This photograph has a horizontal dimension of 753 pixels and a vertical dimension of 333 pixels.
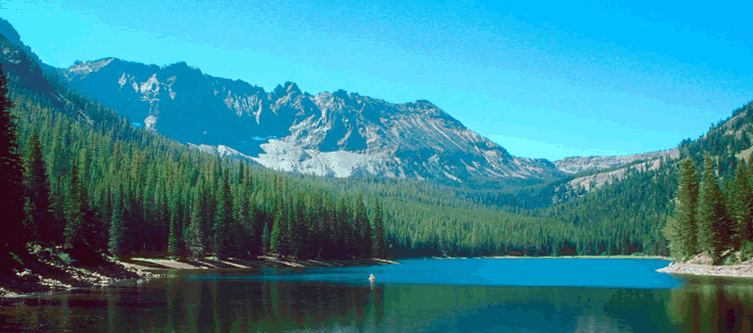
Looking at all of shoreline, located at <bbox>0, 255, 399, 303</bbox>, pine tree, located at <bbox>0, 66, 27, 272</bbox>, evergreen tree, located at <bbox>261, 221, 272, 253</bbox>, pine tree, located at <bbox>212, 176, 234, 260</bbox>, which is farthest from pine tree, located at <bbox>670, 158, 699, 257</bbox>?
pine tree, located at <bbox>0, 66, 27, 272</bbox>

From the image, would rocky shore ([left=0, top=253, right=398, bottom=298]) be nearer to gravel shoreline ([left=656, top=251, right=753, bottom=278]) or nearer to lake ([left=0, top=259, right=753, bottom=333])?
lake ([left=0, top=259, right=753, bottom=333])

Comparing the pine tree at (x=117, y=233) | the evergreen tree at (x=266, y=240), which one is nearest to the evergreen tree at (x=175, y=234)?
the pine tree at (x=117, y=233)

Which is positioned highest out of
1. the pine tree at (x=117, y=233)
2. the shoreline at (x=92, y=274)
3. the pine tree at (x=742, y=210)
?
the pine tree at (x=742, y=210)

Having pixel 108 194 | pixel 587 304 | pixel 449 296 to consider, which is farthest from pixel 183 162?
pixel 587 304

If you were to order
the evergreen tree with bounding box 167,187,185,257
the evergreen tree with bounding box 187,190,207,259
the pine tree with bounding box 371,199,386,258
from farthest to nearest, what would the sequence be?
the pine tree with bounding box 371,199,386,258 < the evergreen tree with bounding box 187,190,207,259 < the evergreen tree with bounding box 167,187,185,257

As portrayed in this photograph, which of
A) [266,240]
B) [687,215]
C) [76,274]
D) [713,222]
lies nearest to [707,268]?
[713,222]

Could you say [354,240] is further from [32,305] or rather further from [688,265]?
[32,305]

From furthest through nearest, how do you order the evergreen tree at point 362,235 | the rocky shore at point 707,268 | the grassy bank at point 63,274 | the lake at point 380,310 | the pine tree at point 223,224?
the evergreen tree at point 362,235, the pine tree at point 223,224, the rocky shore at point 707,268, the grassy bank at point 63,274, the lake at point 380,310

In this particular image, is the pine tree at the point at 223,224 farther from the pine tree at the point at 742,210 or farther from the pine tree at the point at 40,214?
the pine tree at the point at 742,210

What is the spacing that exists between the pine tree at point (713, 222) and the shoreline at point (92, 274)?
7751 centimetres

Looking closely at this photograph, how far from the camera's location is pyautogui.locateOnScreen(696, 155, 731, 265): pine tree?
7912cm

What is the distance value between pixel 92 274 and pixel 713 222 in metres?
83.0

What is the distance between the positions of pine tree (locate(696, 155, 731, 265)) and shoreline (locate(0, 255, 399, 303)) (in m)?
77.5

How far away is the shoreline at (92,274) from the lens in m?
46.7
